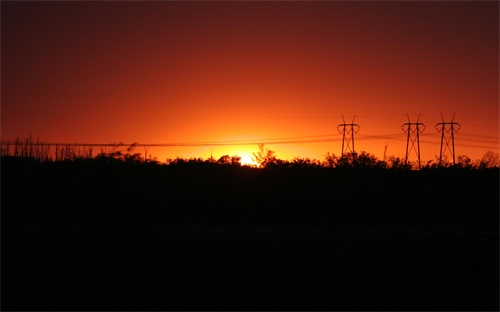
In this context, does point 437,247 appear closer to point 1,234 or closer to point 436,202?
point 436,202

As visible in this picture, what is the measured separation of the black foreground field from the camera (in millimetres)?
26500

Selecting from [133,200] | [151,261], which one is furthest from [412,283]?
[133,200]

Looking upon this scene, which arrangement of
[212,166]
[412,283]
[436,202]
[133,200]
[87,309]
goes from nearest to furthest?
[87,309] → [412,283] → [133,200] → [436,202] → [212,166]

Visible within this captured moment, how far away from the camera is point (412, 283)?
90.8 feet

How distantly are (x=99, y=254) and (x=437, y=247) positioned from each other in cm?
1352

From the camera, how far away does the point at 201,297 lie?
2645 cm

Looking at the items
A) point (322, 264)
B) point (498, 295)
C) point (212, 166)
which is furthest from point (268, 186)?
point (498, 295)

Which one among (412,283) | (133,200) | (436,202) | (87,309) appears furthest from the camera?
(436,202)

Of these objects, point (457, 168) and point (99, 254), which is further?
point (457, 168)

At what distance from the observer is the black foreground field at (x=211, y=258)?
26.5 metres

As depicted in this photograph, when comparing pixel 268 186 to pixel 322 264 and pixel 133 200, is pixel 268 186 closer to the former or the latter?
pixel 133 200

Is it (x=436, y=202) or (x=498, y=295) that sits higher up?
(x=436, y=202)

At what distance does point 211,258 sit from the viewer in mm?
28156

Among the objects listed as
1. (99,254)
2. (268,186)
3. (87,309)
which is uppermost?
(268,186)
